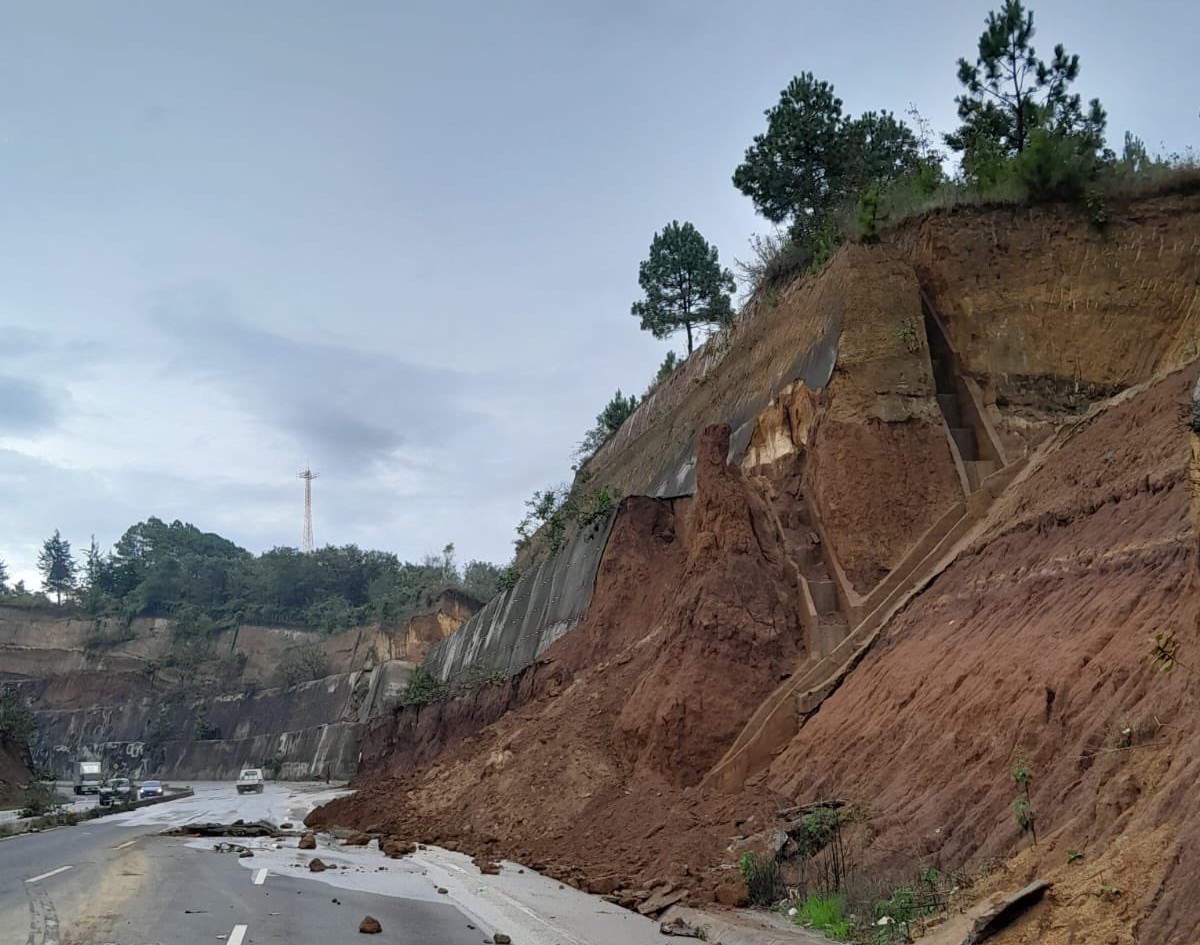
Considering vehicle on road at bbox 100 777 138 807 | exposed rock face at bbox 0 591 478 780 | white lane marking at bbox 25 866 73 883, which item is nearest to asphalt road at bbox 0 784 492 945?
white lane marking at bbox 25 866 73 883

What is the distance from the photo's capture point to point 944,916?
28.8 ft

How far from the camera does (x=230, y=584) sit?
10912 centimetres

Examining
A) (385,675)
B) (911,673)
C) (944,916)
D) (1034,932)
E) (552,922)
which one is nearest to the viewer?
(1034,932)

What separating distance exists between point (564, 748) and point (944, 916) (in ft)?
39.2

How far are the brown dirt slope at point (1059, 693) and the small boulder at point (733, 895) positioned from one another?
1.55m

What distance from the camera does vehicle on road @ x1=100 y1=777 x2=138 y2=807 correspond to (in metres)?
38.5

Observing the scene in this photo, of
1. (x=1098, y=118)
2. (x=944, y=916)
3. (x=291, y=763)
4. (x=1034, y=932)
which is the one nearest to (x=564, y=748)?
(x=944, y=916)

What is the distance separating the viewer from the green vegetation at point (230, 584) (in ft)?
317

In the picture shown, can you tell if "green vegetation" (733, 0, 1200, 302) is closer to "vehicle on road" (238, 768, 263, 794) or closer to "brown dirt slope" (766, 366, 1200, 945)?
"brown dirt slope" (766, 366, 1200, 945)

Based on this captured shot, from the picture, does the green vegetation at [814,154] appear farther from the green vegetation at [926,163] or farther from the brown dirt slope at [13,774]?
the brown dirt slope at [13,774]

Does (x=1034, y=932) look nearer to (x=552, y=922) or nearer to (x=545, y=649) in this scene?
(x=552, y=922)

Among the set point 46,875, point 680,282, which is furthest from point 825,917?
point 680,282

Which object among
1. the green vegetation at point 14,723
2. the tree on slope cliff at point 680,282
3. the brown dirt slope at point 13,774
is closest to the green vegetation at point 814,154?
the tree on slope cliff at point 680,282

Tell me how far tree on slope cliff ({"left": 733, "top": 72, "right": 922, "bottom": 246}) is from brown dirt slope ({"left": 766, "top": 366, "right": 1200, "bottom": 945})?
1720 cm
